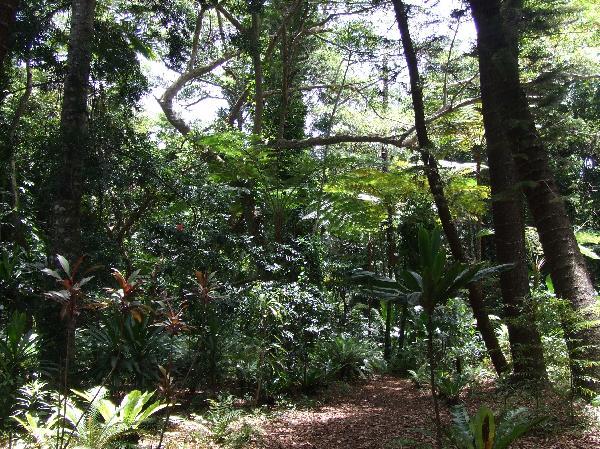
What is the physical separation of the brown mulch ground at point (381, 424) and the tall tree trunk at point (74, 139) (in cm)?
327

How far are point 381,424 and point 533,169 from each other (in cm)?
348

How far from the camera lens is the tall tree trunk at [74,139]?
552cm

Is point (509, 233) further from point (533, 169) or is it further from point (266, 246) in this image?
point (266, 246)

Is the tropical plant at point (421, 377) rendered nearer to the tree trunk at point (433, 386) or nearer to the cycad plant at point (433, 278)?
the tree trunk at point (433, 386)

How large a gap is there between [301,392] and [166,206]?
3901mm

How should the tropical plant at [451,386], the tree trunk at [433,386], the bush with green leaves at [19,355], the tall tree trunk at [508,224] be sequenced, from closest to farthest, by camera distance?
1. the tree trunk at [433,386]
2. the bush with green leaves at [19,355]
3. the tall tree trunk at [508,224]
4. the tropical plant at [451,386]

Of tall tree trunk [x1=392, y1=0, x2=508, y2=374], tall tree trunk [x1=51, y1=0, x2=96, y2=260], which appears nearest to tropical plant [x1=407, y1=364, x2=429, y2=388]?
tall tree trunk [x1=392, y1=0, x2=508, y2=374]

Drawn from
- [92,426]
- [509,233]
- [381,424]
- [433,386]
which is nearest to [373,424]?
[381,424]

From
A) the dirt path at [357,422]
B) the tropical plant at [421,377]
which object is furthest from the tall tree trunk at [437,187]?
the tropical plant at [421,377]

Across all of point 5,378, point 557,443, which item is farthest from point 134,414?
point 557,443

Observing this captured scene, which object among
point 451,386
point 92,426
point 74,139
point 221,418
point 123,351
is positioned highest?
point 74,139

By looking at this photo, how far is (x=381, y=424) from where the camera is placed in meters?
5.66

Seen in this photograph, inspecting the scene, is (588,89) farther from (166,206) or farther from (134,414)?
(134,414)

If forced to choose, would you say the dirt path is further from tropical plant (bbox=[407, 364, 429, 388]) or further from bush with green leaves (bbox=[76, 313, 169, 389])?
bush with green leaves (bbox=[76, 313, 169, 389])
